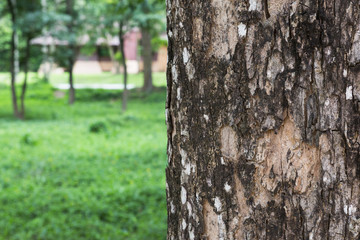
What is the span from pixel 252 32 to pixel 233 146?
26 cm

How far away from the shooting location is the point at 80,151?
27.1ft

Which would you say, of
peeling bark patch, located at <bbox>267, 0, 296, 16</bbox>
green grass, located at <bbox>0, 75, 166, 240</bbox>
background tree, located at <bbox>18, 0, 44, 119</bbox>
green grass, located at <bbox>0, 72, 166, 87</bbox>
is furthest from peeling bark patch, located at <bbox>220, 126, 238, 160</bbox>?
green grass, located at <bbox>0, 72, 166, 87</bbox>

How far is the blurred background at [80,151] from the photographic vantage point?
4.70 m

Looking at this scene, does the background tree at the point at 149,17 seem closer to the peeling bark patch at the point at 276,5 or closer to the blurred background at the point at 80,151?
the blurred background at the point at 80,151

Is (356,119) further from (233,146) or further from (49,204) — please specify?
(49,204)

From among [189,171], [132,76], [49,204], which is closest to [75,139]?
[49,204]

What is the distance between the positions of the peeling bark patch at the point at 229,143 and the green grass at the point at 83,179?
3.28m

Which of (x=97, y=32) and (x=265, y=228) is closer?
(x=265, y=228)

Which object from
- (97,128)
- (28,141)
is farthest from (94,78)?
(28,141)

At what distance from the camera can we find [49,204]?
5250 mm

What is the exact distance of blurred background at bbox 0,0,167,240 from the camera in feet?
15.4

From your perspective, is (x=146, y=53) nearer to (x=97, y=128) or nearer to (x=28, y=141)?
(x=97, y=128)

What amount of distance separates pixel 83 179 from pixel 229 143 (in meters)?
5.63

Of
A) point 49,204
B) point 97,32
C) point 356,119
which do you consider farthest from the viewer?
point 97,32
